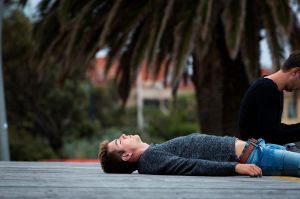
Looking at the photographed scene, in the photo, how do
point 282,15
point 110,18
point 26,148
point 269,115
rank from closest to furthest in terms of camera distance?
point 269,115, point 282,15, point 110,18, point 26,148

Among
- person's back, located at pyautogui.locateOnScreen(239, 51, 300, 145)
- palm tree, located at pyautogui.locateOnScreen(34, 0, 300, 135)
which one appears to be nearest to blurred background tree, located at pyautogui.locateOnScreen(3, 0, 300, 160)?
palm tree, located at pyautogui.locateOnScreen(34, 0, 300, 135)

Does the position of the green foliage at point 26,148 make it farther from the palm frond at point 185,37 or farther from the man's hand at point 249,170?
the man's hand at point 249,170

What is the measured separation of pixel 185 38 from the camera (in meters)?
12.1

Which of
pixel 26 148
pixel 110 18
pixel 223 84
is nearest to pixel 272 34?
pixel 223 84

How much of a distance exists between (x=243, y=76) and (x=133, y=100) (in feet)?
241

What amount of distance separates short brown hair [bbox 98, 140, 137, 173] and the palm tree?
21.7 ft

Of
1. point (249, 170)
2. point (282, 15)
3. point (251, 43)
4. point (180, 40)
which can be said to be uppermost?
point (282, 15)

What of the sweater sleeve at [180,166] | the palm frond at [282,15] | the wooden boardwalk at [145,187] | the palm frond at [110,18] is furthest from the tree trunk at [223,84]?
the wooden boardwalk at [145,187]

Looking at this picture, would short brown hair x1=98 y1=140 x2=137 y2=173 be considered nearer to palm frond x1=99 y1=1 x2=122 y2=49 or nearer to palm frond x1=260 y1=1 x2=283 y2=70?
palm frond x1=260 y1=1 x2=283 y2=70

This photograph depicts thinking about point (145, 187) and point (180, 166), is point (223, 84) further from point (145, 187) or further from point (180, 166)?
point (145, 187)

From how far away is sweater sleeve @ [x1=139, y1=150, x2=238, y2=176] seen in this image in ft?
17.0

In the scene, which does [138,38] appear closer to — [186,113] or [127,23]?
[127,23]

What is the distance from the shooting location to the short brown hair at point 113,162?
545 centimetres

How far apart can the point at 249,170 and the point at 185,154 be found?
0.55 metres
